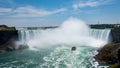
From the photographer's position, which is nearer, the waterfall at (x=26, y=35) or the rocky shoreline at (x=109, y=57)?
the rocky shoreline at (x=109, y=57)

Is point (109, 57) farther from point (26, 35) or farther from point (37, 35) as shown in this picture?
point (37, 35)

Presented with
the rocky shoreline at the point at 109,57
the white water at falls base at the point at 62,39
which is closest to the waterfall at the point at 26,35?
the white water at falls base at the point at 62,39

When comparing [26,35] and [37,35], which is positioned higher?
[26,35]

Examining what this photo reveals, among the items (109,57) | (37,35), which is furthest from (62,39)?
(109,57)

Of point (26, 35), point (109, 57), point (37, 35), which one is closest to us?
point (109, 57)

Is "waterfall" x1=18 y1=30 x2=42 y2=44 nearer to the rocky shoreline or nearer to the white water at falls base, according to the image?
the white water at falls base

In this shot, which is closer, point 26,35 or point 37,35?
point 26,35

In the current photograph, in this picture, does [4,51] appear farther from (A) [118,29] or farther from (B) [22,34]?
(A) [118,29]

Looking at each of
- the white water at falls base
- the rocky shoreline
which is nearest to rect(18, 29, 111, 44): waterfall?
the white water at falls base

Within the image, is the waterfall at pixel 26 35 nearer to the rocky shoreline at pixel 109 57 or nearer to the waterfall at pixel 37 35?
the waterfall at pixel 37 35

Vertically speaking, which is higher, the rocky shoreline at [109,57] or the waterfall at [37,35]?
the waterfall at [37,35]

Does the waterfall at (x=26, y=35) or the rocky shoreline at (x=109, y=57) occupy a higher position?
the waterfall at (x=26, y=35)
